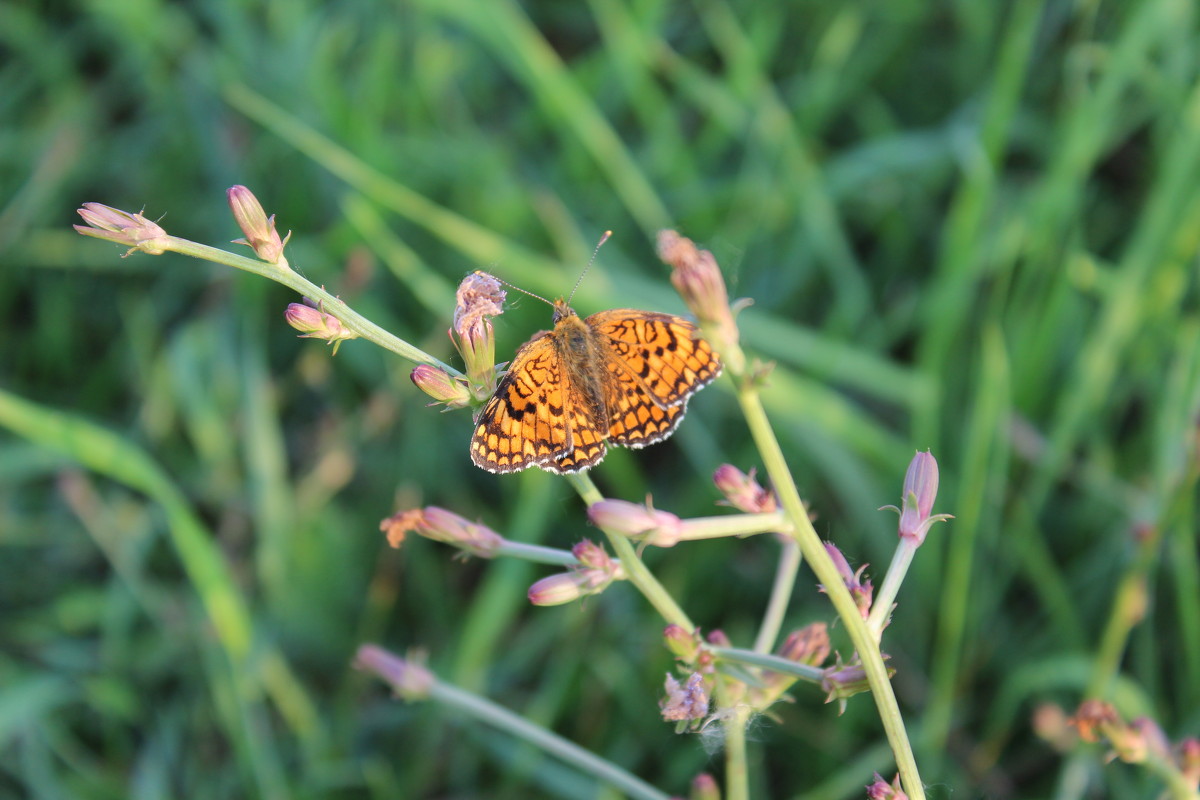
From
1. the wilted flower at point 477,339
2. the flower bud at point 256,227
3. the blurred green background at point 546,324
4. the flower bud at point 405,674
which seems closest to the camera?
the flower bud at point 256,227

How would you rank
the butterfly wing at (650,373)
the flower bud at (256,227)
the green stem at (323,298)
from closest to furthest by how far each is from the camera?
the green stem at (323,298) < the flower bud at (256,227) < the butterfly wing at (650,373)

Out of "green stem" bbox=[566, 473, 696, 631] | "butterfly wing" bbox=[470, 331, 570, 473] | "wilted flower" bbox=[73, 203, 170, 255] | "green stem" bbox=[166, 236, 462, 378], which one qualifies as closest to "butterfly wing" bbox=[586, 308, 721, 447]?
"butterfly wing" bbox=[470, 331, 570, 473]

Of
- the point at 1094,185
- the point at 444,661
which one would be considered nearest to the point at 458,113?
the point at 444,661

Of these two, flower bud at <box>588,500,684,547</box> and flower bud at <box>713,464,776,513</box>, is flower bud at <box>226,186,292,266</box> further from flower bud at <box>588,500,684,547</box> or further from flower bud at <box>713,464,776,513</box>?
flower bud at <box>713,464,776,513</box>

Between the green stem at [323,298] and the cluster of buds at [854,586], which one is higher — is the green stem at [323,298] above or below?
above

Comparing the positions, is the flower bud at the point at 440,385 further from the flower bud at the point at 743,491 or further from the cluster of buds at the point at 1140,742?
the cluster of buds at the point at 1140,742

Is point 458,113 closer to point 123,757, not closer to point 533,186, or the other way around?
point 533,186

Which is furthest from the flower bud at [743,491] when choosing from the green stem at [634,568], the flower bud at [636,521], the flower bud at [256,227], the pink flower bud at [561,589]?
the flower bud at [256,227]
